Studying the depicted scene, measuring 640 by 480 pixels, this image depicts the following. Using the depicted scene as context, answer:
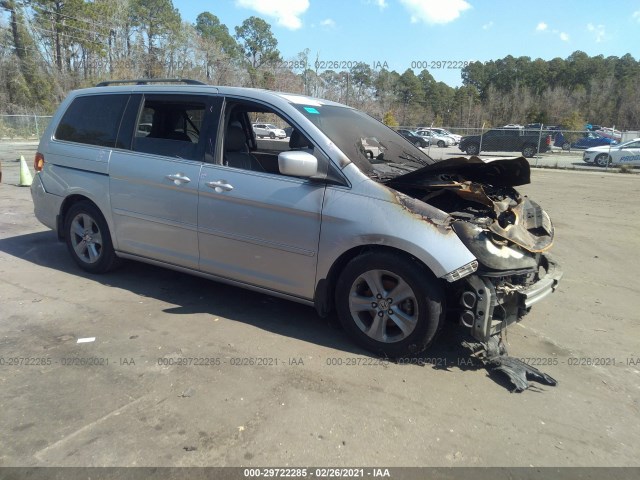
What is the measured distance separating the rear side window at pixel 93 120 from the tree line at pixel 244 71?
1679cm

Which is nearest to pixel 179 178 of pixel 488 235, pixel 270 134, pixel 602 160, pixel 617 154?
pixel 488 235

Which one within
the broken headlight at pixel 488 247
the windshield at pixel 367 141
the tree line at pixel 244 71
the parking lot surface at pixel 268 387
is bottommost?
the parking lot surface at pixel 268 387

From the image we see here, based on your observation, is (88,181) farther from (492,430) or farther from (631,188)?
(631,188)

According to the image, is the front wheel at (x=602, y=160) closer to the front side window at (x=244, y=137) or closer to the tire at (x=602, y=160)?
the tire at (x=602, y=160)

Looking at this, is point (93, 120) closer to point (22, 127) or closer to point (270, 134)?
point (270, 134)

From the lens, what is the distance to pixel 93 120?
5.12 metres

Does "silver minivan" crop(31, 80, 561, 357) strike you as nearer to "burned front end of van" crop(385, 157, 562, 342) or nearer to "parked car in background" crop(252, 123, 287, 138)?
"burned front end of van" crop(385, 157, 562, 342)

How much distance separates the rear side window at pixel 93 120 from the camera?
495cm

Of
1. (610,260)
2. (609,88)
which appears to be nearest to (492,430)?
(610,260)

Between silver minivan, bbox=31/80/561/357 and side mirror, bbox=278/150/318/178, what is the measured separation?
0.01 meters

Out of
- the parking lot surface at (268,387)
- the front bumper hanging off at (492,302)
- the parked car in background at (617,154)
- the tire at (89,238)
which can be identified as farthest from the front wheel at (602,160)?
the tire at (89,238)

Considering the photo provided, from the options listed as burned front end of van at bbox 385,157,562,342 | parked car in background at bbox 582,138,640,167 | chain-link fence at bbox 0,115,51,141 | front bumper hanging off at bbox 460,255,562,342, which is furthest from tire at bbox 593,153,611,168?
chain-link fence at bbox 0,115,51,141

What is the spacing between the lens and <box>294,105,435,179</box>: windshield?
395 centimetres

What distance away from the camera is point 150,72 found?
85.8ft
